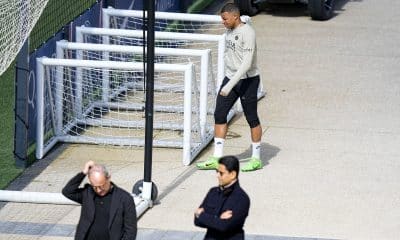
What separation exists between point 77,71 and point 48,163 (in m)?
1.45

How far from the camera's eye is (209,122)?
628 inches

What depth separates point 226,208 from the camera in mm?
9555

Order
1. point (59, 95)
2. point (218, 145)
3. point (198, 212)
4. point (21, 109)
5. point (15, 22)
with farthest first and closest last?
point (59, 95) → point (21, 109) → point (218, 145) → point (15, 22) → point (198, 212)

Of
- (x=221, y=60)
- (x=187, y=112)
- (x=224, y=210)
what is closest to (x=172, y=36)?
(x=221, y=60)

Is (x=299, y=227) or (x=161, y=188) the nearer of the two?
(x=299, y=227)

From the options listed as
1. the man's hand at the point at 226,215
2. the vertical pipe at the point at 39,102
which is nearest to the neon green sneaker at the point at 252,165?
the vertical pipe at the point at 39,102

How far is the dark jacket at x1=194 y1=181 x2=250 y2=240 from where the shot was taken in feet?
31.3

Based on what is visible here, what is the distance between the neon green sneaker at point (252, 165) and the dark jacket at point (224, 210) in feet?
14.5

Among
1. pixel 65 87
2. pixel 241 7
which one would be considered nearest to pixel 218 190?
pixel 65 87

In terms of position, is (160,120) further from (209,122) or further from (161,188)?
(161,188)

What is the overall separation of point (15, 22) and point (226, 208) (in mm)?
4711

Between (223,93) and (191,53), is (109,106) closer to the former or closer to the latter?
(191,53)

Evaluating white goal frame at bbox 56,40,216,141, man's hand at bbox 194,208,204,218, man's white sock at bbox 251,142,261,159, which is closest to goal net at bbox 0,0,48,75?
white goal frame at bbox 56,40,216,141

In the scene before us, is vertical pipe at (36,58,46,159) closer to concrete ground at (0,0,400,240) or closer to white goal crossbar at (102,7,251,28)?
concrete ground at (0,0,400,240)
